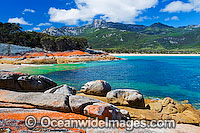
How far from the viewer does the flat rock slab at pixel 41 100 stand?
7228mm

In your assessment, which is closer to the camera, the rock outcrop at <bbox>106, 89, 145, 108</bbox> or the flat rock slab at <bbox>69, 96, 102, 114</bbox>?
the flat rock slab at <bbox>69, 96, 102, 114</bbox>

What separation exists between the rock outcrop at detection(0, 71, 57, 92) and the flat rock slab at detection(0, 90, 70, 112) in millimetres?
4539

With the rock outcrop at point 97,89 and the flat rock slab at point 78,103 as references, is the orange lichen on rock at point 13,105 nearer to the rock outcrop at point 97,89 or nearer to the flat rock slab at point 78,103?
the flat rock slab at point 78,103

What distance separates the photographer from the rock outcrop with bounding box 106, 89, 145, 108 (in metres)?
12.9

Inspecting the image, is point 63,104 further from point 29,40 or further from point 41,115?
point 29,40

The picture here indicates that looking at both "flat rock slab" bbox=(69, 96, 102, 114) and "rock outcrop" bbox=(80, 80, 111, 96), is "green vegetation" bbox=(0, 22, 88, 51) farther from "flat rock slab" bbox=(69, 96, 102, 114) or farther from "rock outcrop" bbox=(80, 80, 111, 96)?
"flat rock slab" bbox=(69, 96, 102, 114)

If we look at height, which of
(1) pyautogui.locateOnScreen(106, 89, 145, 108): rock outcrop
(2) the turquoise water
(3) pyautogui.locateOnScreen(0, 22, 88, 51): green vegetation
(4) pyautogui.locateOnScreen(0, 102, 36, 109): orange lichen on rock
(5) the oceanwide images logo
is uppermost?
(3) pyautogui.locateOnScreen(0, 22, 88, 51): green vegetation

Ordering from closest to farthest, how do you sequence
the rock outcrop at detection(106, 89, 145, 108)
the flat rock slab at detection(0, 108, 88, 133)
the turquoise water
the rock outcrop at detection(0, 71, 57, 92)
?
the flat rock slab at detection(0, 108, 88, 133) → the rock outcrop at detection(0, 71, 57, 92) → the rock outcrop at detection(106, 89, 145, 108) → the turquoise water

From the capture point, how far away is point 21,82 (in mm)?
13688

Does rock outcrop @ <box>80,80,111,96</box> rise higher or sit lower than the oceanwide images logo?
lower

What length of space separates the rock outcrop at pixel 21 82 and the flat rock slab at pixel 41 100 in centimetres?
454

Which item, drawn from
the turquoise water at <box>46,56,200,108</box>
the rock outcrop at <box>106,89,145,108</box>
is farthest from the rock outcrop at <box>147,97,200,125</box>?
the turquoise water at <box>46,56,200,108</box>

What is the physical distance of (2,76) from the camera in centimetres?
1227

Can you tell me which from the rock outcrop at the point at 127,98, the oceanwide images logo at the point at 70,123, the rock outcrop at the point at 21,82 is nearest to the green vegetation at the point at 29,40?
the rock outcrop at the point at 21,82
